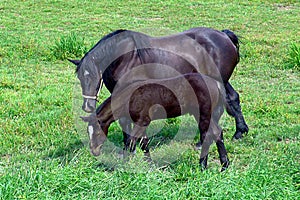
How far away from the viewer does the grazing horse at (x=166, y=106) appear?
5520 millimetres

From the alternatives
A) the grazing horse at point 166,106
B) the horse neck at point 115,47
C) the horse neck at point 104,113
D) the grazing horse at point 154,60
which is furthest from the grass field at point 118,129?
the horse neck at point 115,47

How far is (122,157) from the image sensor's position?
18.5 ft

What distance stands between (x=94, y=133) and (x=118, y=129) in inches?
53.7

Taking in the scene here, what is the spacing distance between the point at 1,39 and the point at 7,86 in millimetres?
3923

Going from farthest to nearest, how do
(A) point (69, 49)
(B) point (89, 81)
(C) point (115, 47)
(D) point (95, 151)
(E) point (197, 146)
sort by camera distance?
(A) point (69, 49), (E) point (197, 146), (C) point (115, 47), (B) point (89, 81), (D) point (95, 151)

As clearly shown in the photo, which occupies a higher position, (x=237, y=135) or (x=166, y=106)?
(x=166, y=106)

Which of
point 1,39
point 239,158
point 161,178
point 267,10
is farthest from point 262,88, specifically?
point 267,10

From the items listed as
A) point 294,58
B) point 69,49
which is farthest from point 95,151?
point 294,58

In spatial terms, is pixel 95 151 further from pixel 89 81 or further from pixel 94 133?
pixel 89 81

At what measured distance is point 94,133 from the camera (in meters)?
5.63

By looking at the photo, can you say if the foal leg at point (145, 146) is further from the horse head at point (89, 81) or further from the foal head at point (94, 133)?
the horse head at point (89, 81)

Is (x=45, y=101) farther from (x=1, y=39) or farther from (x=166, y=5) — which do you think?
(x=166, y=5)

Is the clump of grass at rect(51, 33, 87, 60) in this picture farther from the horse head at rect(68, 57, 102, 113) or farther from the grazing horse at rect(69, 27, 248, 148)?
the horse head at rect(68, 57, 102, 113)

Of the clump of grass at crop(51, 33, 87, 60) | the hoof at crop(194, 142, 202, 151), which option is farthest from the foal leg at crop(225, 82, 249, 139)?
the clump of grass at crop(51, 33, 87, 60)
